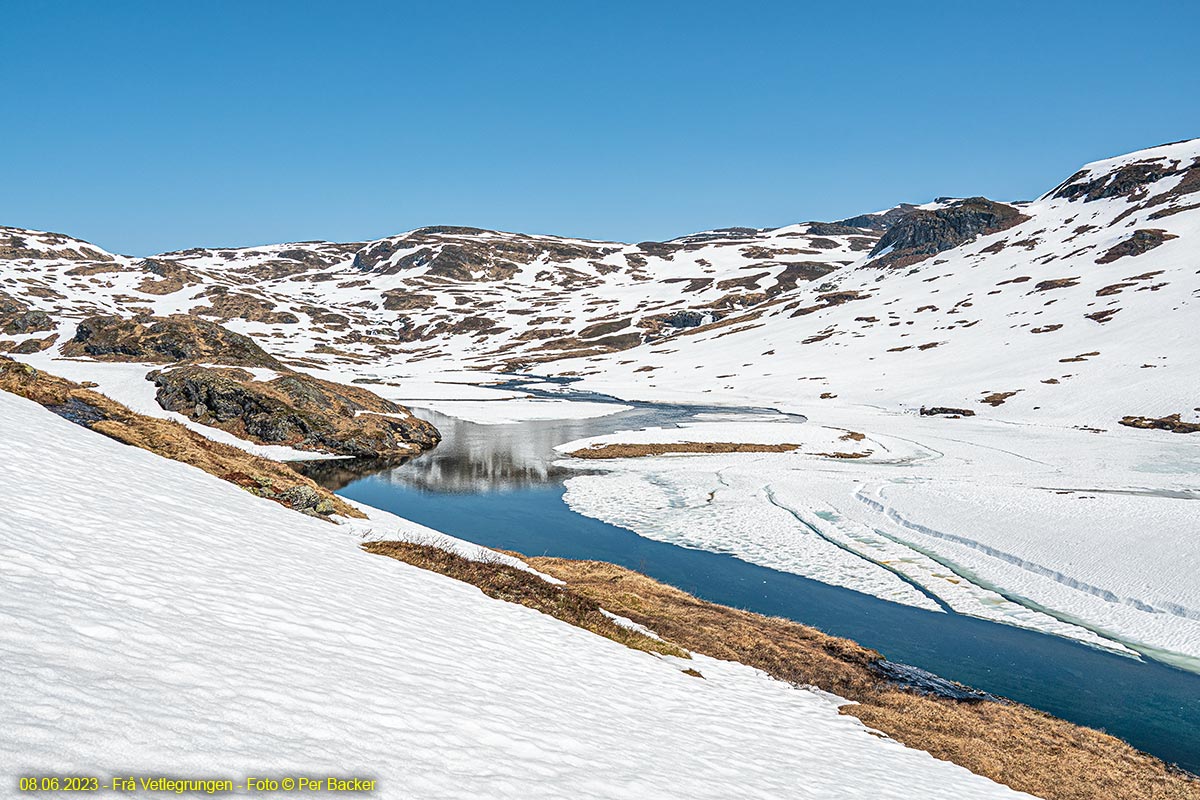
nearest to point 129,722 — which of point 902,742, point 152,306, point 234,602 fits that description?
point 234,602

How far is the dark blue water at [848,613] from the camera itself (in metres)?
15.3

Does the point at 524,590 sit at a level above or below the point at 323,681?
below

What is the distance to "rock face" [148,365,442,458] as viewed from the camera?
141ft

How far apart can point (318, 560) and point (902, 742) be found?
11.6m

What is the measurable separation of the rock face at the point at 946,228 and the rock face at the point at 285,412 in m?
157

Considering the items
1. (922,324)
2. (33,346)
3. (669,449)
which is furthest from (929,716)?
(922,324)

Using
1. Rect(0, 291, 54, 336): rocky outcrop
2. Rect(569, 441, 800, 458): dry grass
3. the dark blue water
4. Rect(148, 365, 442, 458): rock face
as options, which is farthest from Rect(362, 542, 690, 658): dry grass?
Rect(0, 291, 54, 336): rocky outcrop

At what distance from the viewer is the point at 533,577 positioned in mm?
16312

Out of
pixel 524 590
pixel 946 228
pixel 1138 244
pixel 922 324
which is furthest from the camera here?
pixel 946 228

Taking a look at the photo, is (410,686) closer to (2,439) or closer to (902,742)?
(902,742)

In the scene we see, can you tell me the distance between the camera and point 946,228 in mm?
169250

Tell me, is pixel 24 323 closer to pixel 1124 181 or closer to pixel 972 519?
pixel 972 519

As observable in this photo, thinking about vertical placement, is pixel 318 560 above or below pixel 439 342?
below

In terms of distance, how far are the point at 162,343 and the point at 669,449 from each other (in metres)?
53.2
